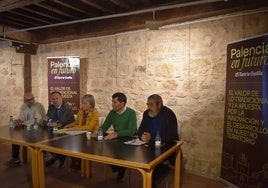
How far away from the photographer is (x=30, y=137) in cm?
300

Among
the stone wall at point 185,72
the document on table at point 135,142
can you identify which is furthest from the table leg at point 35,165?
the stone wall at point 185,72

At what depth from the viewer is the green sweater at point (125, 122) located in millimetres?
3061

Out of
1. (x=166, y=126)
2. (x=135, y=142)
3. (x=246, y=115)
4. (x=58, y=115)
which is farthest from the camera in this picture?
(x=58, y=115)

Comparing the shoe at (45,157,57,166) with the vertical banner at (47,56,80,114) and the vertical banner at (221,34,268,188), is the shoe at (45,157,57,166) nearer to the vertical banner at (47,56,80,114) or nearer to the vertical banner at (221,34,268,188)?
the vertical banner at (47,56,80,114)

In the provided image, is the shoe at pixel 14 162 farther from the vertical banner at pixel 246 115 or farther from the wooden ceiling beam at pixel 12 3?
the vertical banner at pixel 246 115

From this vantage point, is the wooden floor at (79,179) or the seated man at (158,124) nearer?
the seated man at (158,124)

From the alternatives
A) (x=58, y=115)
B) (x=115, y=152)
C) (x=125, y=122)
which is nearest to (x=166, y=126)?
(x=125, y=122)

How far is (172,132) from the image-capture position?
2.78m

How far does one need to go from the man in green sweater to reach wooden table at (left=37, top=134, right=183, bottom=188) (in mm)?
250

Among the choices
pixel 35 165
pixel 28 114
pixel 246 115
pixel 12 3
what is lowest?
pixel 35 165

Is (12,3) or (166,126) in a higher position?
(12,3)

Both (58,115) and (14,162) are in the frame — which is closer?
(58,115)

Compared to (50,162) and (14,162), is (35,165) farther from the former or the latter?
(14,162)

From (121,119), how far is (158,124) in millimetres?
591
